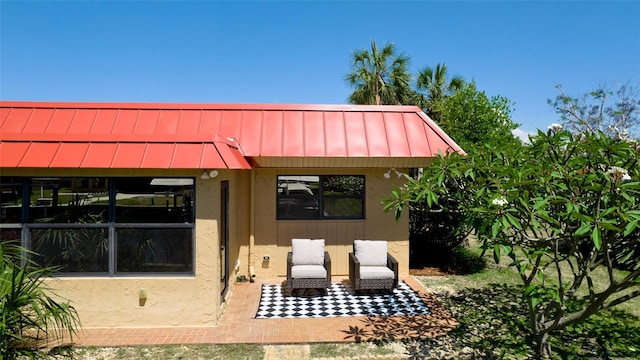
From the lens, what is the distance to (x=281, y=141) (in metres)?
8.59

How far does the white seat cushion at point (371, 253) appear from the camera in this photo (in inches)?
323

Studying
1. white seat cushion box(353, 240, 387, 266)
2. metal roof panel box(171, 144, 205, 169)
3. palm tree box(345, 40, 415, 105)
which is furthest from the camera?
palm tree box(345, 40, 415, 105)

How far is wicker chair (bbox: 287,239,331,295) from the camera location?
7629mm

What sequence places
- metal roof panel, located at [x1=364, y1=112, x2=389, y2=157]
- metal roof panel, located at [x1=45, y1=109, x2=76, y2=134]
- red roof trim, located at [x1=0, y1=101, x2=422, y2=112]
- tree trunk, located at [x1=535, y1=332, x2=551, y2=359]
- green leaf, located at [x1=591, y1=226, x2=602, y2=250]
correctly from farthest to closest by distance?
1. red roof trim, located at [x1=0, y1=101, x2=422, y2=112]
2. metal roof panel, located at [x1=364, y1=112, x2=389, y2=157]
3. metal roof panel, located at [x1=45, y1=109, x2=76, y2=134]
4. tree trunk, located at [x1=535, y1=332, x2=551, y2=359]
5. green leaf, located at [x1=591, y1=226, x2=602, y2=250]

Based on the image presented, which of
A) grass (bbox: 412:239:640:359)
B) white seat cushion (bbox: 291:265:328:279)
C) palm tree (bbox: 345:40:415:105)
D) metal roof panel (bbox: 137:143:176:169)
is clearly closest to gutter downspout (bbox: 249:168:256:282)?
white seat cushion (bbox: 291:265:328:279)

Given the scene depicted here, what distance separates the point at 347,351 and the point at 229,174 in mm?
4314

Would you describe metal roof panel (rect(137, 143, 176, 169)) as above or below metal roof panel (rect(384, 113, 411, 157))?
below

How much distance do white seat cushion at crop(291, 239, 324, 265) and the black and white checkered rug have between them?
68 cm

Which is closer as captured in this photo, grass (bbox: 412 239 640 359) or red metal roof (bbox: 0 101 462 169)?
grass (bbox: 412 239 640 359)

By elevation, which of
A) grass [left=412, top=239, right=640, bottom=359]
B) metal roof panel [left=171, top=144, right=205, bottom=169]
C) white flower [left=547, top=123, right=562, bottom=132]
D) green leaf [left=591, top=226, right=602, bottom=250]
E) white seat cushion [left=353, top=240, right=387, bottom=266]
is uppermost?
white flower [left=547, top=123, right=562, bottom=132]

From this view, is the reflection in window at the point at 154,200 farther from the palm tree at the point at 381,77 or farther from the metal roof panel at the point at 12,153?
the palm tree at the point at 381,77

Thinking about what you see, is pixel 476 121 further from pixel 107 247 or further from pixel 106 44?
pixel 106 44

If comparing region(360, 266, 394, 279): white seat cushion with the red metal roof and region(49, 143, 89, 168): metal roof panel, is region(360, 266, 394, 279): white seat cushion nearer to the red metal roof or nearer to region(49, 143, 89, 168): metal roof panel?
the red metal roof

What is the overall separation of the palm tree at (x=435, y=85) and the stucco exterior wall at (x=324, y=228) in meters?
10.6
